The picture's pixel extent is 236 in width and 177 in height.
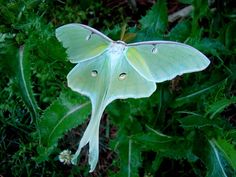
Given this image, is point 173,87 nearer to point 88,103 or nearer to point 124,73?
point 88,103

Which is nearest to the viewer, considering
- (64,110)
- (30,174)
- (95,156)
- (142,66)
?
(142,66)

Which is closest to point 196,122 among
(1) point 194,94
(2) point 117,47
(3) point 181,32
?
(1) point 194,94

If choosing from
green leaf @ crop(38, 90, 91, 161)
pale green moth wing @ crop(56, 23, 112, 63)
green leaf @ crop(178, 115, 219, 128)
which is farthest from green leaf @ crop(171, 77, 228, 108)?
pale green moth wing @ crop(56, 23, 112, 63)

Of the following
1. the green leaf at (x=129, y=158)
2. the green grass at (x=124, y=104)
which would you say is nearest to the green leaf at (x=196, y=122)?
the green grass at (x=124, y=104)

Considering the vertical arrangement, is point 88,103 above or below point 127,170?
above

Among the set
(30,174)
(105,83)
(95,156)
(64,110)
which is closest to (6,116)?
(30,174)

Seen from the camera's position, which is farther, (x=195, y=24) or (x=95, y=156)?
(x=195, y=24)

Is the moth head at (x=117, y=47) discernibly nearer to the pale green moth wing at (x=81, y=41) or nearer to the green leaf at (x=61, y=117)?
the pale green moth wing at (x=81, y=41)
